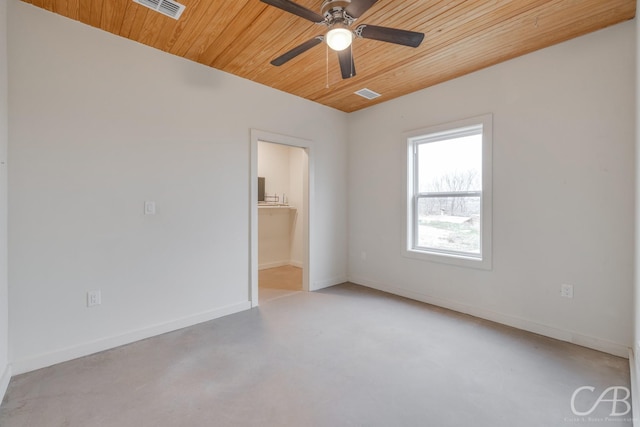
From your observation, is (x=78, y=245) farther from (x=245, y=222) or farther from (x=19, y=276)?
(x=245, y=222)

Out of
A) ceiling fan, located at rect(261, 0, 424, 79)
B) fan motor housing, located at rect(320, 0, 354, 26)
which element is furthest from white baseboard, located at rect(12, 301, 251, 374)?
fan motor housing, located at rect(320, 0, 354, 26)

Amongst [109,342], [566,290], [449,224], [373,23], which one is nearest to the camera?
[373,23]

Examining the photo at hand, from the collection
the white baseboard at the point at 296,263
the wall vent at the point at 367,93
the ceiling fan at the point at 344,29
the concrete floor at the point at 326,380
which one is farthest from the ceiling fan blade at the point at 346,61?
the white baseboard at the point at 296,263

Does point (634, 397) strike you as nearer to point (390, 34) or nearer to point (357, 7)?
point (390, 34)

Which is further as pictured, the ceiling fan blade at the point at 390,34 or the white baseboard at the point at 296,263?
the white baseboard at the point at 296,263

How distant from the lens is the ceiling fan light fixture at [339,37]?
1874 mm

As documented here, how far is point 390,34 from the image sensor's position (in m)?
1.93

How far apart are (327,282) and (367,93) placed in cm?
266

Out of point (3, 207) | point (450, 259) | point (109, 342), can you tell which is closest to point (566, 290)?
point (450, 259)

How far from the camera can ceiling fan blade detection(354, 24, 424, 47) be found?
1.89 meters

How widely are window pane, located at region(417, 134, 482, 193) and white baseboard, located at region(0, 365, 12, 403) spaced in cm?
409

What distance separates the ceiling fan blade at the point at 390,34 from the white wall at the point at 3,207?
7.86ft

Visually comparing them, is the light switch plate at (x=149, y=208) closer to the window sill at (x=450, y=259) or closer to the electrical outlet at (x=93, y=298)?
the electrical outlet at (x=93, y=298)

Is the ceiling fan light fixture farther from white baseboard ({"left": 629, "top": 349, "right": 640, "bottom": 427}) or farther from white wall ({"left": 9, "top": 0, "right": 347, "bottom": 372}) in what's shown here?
white baseboard ({"left": 629, "top": 349, "right": 640, "bottom": 427})
